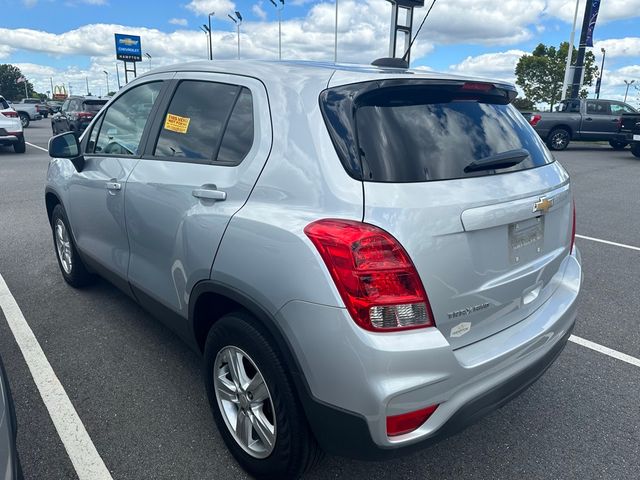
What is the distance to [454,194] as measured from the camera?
1.87m

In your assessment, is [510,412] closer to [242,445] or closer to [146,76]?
[242,445]

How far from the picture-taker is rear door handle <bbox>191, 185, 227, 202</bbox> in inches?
87.4

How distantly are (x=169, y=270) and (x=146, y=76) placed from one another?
53.3 inches

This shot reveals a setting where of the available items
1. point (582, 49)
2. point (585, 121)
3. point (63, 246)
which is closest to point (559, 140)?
point (585, 121)

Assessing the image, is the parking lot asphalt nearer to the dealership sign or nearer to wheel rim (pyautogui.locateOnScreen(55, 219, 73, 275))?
wheel rim (pyautogui.locateOnScreen(55, 219, 73, 275))

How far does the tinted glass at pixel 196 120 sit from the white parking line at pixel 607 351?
9.40 feet

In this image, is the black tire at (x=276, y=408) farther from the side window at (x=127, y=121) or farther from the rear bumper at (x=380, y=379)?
the side window at (x=127, y=121)

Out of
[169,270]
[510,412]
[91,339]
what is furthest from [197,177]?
[510,412]

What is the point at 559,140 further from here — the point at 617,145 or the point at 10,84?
the point at 10,84

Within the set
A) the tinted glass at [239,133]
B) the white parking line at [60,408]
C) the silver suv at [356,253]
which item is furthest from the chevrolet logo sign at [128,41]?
the tinted glass at [239,133]

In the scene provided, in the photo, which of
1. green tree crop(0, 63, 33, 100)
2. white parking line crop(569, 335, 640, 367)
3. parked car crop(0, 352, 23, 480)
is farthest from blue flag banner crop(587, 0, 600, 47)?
green tree crop(0, 63, 33, 100)

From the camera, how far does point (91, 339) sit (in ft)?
11.5

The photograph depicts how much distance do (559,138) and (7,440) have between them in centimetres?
1988

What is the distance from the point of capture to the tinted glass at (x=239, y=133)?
7.35ft
